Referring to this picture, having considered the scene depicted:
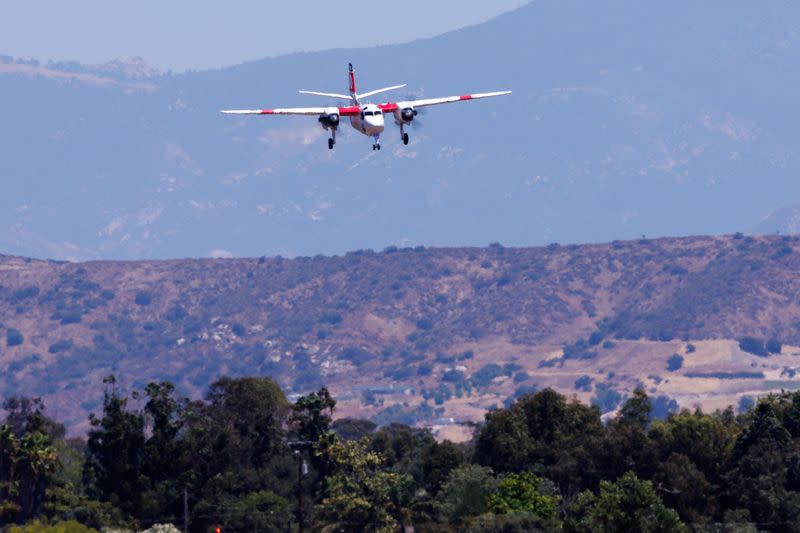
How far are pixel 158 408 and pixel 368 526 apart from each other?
2627 cm

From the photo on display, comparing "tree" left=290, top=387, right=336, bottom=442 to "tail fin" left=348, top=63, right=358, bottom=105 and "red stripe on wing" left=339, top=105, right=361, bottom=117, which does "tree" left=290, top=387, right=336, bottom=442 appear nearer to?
"tail fin" left=348, top=63, right=358, bottom=105

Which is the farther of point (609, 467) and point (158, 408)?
point (158, 408)

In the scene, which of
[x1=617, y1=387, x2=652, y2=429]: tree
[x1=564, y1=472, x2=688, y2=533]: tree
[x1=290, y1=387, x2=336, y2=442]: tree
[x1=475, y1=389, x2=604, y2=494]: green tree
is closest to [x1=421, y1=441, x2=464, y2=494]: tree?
[x1=475, y1=389, x2=604, y2=494]: green tree

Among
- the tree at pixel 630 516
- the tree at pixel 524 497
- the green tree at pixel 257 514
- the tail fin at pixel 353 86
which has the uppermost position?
the tail fin at pixel 353 86

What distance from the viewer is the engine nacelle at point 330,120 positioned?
108875mm

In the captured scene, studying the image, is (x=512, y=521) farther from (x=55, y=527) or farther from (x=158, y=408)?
(x=158, y=408)

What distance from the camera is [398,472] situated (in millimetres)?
146000

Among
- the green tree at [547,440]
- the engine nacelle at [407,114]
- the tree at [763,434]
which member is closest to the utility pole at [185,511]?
the green tree at [547,440]

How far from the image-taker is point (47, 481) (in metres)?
141

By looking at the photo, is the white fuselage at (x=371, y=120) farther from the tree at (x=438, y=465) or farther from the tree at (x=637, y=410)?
the tree at (x=637, y=410)

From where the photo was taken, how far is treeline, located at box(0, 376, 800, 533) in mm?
125375

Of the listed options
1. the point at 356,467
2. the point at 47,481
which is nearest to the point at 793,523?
the point at 356,467

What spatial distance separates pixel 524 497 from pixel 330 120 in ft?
111

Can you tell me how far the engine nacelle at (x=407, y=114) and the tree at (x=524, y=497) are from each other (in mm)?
30260
